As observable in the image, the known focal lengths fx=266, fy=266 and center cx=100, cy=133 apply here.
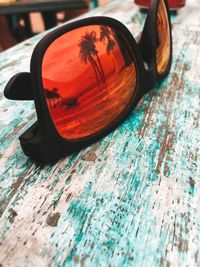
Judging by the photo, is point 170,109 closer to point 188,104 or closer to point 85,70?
point 188,104

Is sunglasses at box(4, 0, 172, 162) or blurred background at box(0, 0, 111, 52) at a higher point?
sunglasses at box(4, 0, 172, 162)

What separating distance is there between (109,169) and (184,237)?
4.5 inches

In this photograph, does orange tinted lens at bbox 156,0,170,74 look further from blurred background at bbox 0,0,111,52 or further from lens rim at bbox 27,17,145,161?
blurred background at bbox 0,0,111,52

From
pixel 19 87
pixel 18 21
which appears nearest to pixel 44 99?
pixel 19 87

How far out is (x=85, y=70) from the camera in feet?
1.16

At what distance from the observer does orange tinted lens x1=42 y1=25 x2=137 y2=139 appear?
0.32 meters

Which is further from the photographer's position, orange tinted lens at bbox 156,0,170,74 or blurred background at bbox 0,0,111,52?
blurred background at bbox 0,0,111,52

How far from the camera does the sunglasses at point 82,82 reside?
0.29 metres

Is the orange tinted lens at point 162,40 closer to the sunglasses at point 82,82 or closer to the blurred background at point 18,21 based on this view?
the sunglasses at point 82,82

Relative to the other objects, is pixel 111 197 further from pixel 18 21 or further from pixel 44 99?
pixel 18 21

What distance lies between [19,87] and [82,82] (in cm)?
9

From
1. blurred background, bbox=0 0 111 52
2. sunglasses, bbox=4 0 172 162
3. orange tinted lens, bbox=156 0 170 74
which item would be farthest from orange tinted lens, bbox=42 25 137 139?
blurred background, bbox=0 0 111 52

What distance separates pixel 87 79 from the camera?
36cm

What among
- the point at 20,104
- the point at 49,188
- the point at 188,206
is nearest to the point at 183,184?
the point at 188,206
